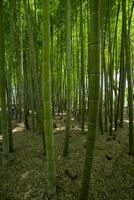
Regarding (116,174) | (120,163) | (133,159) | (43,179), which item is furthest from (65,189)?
(133,159)

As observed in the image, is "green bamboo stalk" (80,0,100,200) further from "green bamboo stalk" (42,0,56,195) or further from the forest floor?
the forest floor

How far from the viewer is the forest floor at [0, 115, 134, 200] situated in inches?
106

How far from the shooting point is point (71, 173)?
9.66 feet

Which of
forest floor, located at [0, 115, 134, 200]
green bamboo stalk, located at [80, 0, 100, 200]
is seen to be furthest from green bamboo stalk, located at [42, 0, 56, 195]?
green bamboo stalk, located at [80, 0, 100, 200]

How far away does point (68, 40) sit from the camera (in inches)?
125

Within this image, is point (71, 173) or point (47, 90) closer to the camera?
point (47, 90)

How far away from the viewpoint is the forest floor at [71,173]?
269 cm

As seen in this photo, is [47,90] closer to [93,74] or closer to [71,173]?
[93,74]

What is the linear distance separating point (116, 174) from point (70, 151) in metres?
0.85

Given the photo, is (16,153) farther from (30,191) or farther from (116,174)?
(116,174)

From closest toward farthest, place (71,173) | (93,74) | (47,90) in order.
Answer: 1. (93,74)
2. (47,90)
3. (71,173)

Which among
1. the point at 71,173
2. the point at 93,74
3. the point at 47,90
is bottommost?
the point at 71,173

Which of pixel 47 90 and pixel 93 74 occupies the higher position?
pixel 93 74

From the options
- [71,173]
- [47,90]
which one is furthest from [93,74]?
[71,173]
